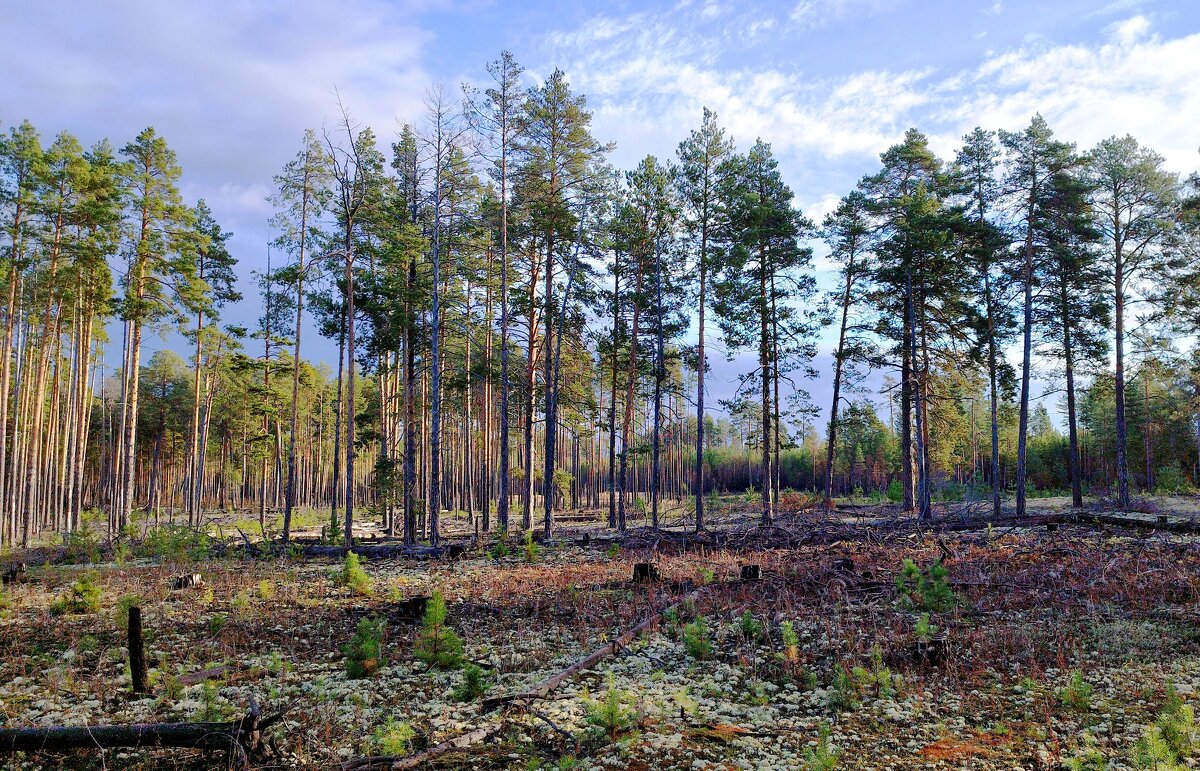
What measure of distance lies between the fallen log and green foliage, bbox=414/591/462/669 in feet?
6.40

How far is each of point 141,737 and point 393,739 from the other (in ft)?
5.78

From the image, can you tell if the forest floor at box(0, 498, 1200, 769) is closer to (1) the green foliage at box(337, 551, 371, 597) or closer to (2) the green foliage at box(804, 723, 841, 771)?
(2) the green foliage at box(804, 723, 841, 771)

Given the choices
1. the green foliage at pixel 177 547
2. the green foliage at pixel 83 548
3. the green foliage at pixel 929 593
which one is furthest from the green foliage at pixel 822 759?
the green foliage at pixel 83 548

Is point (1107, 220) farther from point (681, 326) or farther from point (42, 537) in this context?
point (42, 537)

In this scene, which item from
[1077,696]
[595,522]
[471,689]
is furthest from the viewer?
[595,522]

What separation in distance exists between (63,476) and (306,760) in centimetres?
3003

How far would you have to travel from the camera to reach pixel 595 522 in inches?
1209

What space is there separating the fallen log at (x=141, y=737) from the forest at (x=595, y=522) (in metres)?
0.03

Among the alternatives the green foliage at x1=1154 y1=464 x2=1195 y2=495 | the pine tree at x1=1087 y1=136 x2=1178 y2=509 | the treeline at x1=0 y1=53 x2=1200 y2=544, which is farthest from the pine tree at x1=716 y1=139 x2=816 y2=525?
the green foliage at x1=1154 y1=464 x2=1195 y2=495

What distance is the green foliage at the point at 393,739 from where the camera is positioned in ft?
13.6

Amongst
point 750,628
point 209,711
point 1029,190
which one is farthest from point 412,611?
point 1029,190

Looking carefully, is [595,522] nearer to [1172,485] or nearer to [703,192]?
[703,192]

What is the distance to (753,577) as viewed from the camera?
1067 centimetres

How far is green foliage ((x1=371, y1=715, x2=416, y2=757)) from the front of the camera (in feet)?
13.6
